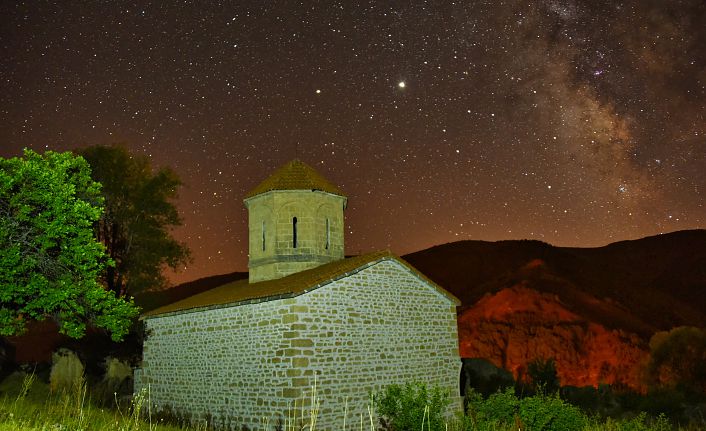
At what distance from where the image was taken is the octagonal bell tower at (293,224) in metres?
20.4

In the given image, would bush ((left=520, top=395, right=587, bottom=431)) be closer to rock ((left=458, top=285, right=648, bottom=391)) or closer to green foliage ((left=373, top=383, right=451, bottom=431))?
green foliage ((left=373, top=383, right=451, bottom=431))

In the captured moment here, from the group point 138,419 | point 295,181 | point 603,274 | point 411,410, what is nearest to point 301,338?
point 138,419

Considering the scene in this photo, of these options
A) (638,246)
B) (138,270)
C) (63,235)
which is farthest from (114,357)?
(638,246)

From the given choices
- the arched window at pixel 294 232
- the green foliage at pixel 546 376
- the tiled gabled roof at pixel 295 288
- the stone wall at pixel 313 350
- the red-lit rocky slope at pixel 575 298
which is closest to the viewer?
the stone wall at pixel 313 350

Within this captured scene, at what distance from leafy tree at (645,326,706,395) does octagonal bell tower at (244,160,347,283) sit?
19614 millimetres

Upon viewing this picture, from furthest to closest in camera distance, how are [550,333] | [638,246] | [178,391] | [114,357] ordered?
[638,246] < [550,333] < [114,357] < [178,391]

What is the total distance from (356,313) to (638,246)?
7382 cm

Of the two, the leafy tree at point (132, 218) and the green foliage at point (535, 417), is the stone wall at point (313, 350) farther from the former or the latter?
the leafy tree at point (132, 218)

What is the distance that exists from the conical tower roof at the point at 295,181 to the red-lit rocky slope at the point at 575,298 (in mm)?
23574

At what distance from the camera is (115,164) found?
27594 mm

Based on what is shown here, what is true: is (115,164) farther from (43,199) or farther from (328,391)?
(328,391)

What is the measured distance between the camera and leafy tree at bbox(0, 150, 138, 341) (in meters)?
13.8

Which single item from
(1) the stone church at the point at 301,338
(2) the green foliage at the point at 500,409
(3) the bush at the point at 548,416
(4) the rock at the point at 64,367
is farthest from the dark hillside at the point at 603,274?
(4) the rock at the point at 64,367

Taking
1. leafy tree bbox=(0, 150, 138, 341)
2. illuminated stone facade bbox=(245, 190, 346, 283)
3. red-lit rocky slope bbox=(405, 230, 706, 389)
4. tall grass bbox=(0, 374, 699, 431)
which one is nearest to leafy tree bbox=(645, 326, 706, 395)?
red-lit rocky slope bbox=(405, 230, 706, 389)
